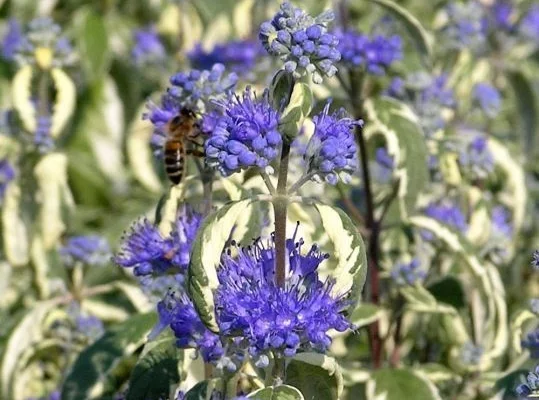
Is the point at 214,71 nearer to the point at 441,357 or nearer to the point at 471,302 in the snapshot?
the point at 471,302

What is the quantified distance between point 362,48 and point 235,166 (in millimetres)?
1037

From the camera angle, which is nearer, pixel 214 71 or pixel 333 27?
pixel 214 71

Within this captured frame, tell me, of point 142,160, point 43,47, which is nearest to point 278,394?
point 43,47

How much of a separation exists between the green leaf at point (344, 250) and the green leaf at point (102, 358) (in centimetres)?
80

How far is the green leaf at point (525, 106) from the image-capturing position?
11.7ft

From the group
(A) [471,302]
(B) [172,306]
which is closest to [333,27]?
(A) [471,302]

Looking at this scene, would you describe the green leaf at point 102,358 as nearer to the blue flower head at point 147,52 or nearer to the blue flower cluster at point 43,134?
the blue flower cluster at point 43,134

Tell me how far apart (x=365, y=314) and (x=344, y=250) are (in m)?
0.81

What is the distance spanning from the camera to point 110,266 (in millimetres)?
2971

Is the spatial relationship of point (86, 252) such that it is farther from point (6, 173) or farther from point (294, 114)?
point (294, 114)

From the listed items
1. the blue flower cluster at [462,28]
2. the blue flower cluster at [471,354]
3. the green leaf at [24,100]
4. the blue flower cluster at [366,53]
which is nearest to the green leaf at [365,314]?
the blue flower cluster at [471,354]

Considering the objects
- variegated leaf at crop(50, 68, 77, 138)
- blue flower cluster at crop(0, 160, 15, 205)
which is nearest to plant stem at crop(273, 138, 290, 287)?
variegated leaf at crop(50, 68, 77, 138)

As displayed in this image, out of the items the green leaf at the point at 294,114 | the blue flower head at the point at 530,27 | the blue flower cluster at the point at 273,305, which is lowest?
the blue flower cluster at the point at 273,305

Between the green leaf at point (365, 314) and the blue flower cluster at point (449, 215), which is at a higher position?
the blue flower cluster at point (449, 215)
